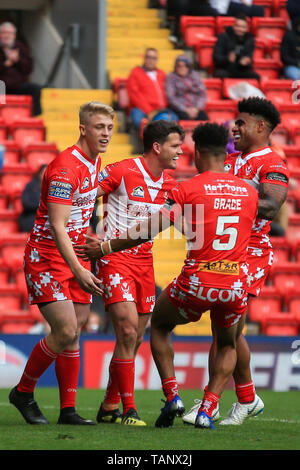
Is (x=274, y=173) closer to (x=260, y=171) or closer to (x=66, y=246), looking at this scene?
(x=260, y=171)

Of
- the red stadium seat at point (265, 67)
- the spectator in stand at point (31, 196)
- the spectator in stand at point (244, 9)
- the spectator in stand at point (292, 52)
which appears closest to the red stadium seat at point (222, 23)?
the spectator in stand at point (244, 9)

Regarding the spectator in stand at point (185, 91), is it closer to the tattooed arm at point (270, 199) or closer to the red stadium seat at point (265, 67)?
the red stadium seat at point (265, 67)

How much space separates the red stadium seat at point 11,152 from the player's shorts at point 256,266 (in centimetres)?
718

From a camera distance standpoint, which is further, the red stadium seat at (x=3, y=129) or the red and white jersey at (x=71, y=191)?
the red stadium seat at (x=3, y=129)

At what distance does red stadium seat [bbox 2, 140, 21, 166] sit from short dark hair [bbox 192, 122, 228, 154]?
7.74 m

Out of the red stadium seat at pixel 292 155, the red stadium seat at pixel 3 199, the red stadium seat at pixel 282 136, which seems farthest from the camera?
the red stadium seat at pixel 282 136

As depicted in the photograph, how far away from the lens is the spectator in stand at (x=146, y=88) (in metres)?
14.0

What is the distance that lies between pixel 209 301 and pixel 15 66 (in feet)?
28.6

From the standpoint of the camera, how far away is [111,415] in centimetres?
744

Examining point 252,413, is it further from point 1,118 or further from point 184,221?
point 1,118

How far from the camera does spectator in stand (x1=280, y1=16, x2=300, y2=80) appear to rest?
1560cm

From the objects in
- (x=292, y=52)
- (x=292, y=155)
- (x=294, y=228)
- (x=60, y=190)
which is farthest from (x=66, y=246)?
(x=292, y=52)
